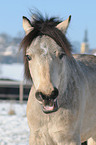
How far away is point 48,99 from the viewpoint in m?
2.84

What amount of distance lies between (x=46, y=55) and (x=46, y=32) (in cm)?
34

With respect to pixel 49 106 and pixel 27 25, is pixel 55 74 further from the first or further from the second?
pixel 27 25

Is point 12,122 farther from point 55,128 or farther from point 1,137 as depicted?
point 55,128

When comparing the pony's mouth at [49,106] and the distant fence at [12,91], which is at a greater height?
the pony's mouth at [49,106]

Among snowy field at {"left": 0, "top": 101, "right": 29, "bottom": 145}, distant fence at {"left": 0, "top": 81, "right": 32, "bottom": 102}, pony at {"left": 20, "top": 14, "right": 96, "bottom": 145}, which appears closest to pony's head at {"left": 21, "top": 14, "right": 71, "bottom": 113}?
pony at {"left": 20, "top": 14, "right": 96, "bottom": 145}

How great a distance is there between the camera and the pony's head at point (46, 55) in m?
2.81

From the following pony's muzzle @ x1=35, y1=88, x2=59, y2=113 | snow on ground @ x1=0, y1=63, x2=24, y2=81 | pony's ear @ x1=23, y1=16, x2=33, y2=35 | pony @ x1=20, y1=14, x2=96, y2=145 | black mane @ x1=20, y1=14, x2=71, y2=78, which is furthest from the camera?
snow on ground @ x1=0, y1=63, x2=24, y2=81

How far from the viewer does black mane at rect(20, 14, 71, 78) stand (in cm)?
312

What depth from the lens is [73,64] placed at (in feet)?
12.0

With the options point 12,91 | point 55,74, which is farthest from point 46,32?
point 12,91

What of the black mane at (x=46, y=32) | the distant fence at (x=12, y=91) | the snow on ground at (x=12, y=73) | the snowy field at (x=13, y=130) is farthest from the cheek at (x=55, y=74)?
the snow on ground at (x=12, y=73)

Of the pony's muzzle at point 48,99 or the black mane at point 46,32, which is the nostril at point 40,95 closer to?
the pony's muzzle at point 48,99

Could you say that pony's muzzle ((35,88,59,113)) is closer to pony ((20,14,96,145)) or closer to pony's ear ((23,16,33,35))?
pony ((20,14,96,145))

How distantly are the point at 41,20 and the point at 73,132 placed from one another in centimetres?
139
